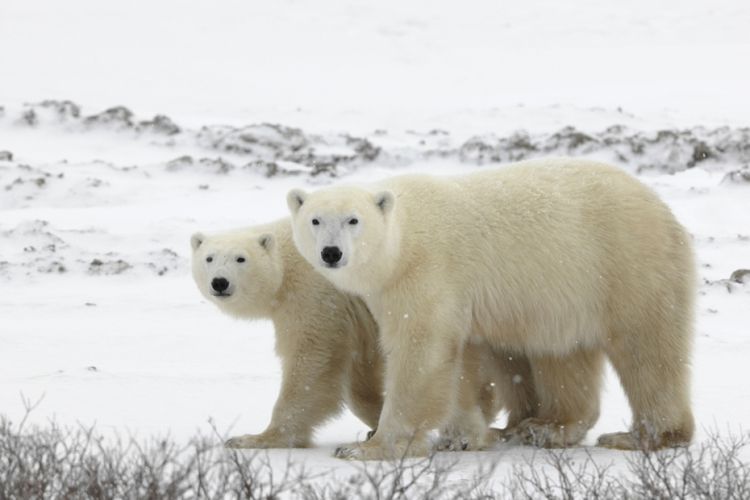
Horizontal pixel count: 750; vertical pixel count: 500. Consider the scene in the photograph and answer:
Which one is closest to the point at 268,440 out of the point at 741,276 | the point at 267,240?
the point at 267,240

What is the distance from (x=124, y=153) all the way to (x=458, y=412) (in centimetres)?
1034

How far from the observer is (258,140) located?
617 inches

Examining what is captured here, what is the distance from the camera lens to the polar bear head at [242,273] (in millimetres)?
5590

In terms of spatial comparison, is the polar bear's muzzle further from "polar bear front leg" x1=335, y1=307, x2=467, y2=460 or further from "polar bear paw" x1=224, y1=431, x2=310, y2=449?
"polar bear paw" x1=224, y1=431, x2=310, y2=449

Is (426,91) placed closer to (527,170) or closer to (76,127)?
(76,127)

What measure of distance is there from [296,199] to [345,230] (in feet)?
1.20

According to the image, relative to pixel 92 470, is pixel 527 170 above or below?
above

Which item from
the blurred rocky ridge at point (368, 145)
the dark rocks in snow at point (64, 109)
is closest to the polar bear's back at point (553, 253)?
the blurred rocky ridge at point (368, 145)

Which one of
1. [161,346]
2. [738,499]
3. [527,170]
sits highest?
[527,170]

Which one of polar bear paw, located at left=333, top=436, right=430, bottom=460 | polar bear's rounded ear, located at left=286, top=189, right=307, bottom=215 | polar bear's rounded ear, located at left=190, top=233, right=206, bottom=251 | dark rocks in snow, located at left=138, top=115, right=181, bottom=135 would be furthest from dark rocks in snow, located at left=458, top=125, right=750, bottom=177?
polar bear paw, located at left=333, top=436, right=430, bottom=460

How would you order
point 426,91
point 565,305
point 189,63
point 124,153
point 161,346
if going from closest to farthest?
point 565,305 < point 161,346 < point 124,153 < point 426,91 < point 189,63

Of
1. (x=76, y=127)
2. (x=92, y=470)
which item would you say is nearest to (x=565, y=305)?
(x=92, y=470)

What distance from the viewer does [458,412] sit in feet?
17.8

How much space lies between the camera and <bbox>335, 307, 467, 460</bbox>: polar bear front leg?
502 centimetres
